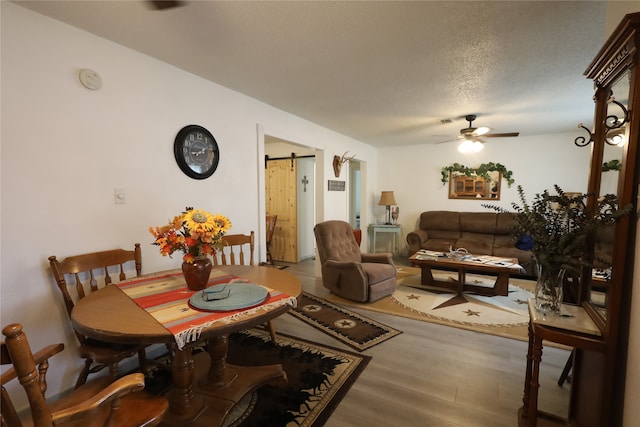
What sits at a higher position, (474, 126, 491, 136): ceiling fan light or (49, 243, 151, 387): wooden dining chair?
(474, 126, 491, 136): ceiling fan light

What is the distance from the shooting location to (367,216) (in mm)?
6031

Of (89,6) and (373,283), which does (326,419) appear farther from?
(89,6)

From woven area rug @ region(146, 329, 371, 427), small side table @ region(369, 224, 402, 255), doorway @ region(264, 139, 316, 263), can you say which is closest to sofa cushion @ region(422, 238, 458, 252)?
small side table @ region(369, 224, 402, 255)

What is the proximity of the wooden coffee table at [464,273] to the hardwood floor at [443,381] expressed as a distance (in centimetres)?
102

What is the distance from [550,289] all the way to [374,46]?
5.93 feet

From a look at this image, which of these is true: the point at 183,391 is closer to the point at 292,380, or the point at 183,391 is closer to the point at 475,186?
the point at 292,380

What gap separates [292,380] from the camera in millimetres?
2043

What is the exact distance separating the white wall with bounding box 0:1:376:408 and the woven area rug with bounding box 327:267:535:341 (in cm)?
232

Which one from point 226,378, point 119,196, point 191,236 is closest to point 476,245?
point 226,378

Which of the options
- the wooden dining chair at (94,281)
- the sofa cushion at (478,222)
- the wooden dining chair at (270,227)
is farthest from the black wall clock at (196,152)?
the sofa cushion at (478,222)

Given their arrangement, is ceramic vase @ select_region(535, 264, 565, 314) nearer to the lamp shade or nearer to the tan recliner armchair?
the tan recliner armchair

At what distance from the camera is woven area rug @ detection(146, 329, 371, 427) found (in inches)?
67.7

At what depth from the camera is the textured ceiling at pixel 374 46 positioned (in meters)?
1.66

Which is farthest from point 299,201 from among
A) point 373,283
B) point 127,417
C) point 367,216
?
point 127,417
